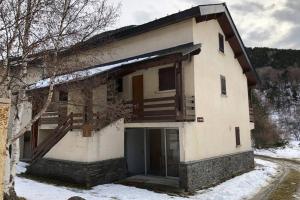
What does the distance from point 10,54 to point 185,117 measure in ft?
26.7

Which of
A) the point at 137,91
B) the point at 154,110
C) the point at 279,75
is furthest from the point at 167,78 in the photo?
the point at 279,75

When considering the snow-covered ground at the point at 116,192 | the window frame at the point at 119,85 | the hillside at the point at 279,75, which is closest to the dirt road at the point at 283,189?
the snow-covered ground at the point at 116,192

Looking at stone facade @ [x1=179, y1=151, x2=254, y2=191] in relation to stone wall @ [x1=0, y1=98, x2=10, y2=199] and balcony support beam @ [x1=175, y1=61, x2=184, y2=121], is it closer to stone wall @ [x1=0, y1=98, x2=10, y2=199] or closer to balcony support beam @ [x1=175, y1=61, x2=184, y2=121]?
balcony support beam @ [x1=175, y1=61, x2=184, y2=121]

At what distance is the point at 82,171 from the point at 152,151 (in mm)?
5153

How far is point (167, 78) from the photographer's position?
17.1m

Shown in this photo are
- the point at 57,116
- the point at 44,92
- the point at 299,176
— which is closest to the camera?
the point at 44,92

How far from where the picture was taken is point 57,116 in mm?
18828

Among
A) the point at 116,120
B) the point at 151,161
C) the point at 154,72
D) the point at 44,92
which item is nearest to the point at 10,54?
the point at 44,92

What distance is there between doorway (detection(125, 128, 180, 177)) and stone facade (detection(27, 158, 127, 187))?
197cm

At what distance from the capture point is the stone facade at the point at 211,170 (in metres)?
14.8

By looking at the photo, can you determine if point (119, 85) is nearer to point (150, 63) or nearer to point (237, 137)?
point (150, 63)

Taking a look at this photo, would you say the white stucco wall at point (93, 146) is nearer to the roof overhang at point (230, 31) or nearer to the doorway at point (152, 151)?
the doorway at point (152, 151)

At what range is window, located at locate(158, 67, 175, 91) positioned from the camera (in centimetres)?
1695

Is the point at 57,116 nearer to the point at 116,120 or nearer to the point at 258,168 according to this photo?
the point at 116,120
